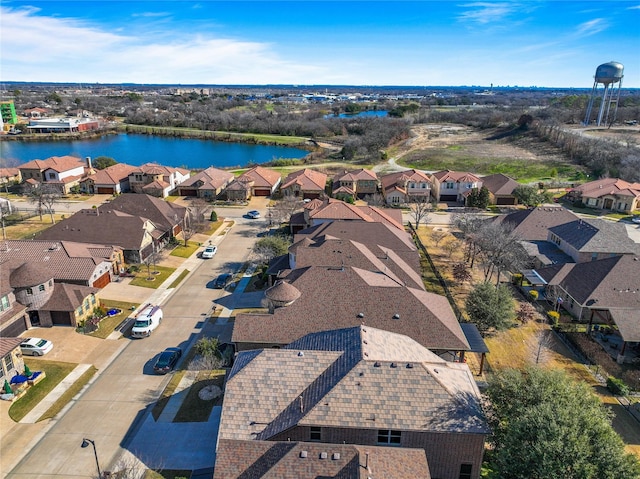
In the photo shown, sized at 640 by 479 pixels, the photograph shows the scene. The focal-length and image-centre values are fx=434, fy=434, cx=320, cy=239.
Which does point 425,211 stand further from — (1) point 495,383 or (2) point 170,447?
(2) point 170,447

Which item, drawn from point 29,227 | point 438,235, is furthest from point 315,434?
point 29,227

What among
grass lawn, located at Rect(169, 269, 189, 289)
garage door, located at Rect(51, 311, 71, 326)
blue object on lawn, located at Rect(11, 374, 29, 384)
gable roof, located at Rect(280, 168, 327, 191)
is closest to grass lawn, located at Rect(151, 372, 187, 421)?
blue object on lawn, located at Rect(11, 374, 29, 384)

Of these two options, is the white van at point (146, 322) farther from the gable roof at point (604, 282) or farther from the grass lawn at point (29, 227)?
the gable roof at point (604, 282)

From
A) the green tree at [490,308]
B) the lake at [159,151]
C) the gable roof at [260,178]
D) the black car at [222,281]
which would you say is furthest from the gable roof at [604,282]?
the lake at [159,151]

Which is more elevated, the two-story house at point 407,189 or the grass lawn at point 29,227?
the two-story house at point 407,189

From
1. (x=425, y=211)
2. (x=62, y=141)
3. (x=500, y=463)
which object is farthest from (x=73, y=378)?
(x=62, y=141)

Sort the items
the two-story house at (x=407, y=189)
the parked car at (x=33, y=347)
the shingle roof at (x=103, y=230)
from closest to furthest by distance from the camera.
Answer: the parked car at (x=33, y=347)
the shingle roof at (x=103, y=230)
the two-story house at (x=407, y=189)
